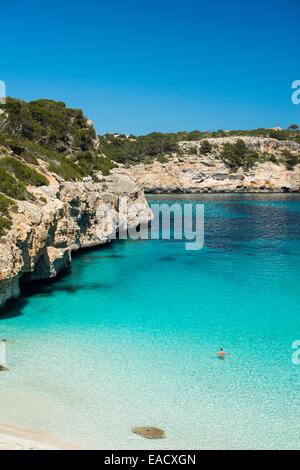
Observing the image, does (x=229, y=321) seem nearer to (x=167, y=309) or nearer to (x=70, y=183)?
(x=167, y=309)

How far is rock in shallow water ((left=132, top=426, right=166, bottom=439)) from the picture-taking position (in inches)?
275

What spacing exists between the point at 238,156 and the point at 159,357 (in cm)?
8326

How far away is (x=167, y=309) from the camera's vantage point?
14.5 m

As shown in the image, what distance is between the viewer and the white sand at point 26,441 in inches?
238

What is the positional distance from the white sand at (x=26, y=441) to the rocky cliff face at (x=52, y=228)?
5.91m

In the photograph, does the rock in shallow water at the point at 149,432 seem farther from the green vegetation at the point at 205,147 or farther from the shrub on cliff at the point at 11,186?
the green vegetation at the point at 205,147

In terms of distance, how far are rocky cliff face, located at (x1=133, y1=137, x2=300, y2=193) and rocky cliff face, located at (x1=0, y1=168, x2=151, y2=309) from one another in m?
54.4

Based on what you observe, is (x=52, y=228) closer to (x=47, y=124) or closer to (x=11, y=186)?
(x=11, y=186)

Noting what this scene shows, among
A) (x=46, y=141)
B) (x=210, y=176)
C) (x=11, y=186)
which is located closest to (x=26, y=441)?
(x=11, y=186)

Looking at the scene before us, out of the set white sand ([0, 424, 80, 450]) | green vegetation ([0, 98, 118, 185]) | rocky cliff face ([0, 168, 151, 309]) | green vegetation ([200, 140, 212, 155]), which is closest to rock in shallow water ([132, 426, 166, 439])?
white sand ([0, 424, 80, 450])

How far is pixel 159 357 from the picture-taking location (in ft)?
34.6

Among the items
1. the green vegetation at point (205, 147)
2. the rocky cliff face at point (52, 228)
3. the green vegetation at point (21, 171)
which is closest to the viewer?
the rocky cliff face at point (52, 228)

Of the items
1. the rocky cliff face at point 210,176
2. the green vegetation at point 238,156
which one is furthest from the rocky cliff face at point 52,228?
the green vegetation at point 238,156
